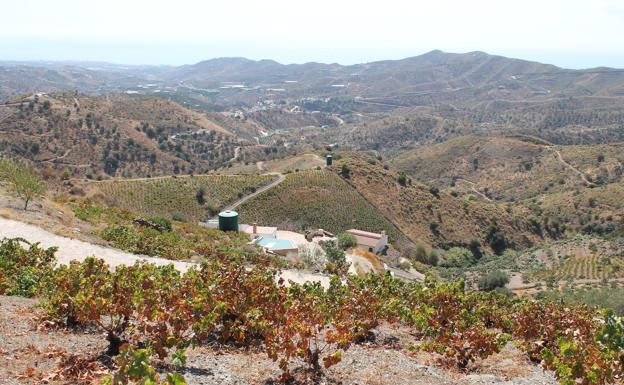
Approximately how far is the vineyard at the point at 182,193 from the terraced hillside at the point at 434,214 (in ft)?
50.6

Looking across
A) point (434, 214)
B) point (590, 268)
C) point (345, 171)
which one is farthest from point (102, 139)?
point (590, 268)

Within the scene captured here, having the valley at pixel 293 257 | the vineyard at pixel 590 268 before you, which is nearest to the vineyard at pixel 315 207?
the valley at pixel 293 257

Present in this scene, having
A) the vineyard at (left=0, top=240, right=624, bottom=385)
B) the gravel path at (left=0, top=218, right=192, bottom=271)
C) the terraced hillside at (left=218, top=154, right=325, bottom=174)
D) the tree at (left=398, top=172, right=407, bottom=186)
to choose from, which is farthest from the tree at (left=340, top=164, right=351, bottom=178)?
the vineyard at (left=0, top=240, right=624, bottom=385)

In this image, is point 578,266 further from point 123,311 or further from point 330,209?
point 123,311

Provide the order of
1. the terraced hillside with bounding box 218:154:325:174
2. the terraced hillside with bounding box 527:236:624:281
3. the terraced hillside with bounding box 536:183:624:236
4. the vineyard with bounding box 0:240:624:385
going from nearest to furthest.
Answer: the vineyard with bounding box 0:240:624:385 < the terraced hillside with bounding box 527:236:624:281 < the terraced hillside with bounding box 536:183:624:236 < the terraced hillside with bounding box 218:154:325:174

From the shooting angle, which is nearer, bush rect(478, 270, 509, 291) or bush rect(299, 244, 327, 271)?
bush rect(299, 244, 327, 271)

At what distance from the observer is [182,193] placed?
55.5 meters

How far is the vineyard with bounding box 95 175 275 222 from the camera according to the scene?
167 feet

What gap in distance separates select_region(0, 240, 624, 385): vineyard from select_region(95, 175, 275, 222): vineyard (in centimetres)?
3787

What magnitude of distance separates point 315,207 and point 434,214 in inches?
745

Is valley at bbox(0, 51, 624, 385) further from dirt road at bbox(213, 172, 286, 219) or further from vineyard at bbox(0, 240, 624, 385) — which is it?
dirt road at bbox(213, 172, 286, 219)

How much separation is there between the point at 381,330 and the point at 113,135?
98.9 metres

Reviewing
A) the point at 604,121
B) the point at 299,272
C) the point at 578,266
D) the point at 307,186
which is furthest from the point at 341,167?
the point at 604,121

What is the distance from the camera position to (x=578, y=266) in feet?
153
